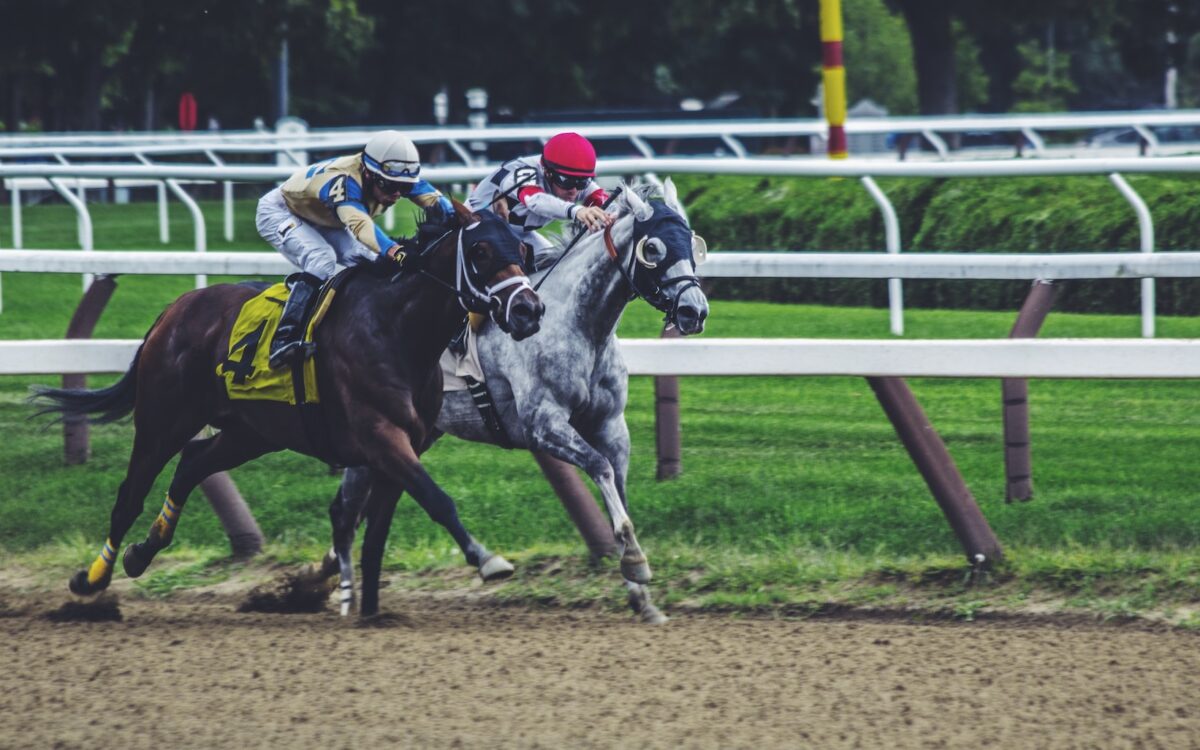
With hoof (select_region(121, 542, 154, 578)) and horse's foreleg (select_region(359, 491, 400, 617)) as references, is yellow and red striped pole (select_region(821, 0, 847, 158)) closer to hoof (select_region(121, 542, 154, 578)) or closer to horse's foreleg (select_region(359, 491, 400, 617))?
horse's foreleg (select_region(359, 491, 400, 617))

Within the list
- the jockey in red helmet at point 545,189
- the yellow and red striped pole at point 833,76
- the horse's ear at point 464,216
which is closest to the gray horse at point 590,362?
the jockey in red helmet at point 545,189

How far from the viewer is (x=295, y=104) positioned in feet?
131

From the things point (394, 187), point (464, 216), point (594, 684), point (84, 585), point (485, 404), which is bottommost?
point (594, 684)

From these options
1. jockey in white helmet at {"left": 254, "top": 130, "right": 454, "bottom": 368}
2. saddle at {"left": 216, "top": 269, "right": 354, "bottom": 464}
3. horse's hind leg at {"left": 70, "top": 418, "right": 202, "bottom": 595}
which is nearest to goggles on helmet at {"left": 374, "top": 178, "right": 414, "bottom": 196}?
jockey in white helmet at {"left": 254, "top": 130, "right": 454, "bottom": 368}

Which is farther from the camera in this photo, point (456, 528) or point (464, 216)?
point (464, 216)

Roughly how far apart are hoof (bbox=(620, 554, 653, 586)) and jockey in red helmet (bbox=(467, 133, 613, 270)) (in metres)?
1.08

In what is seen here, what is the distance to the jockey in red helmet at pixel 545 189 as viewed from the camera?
596 centimetres

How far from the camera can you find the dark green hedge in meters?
9.18

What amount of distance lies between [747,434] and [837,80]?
5747 millimetres

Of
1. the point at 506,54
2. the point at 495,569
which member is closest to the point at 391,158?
the point at 495,569

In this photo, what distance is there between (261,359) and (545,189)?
1078 mm

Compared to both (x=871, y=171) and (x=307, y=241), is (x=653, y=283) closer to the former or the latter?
(x=307, y=241)

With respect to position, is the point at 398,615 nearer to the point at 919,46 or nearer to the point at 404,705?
the point at 404,705

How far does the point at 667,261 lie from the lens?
217 inches
